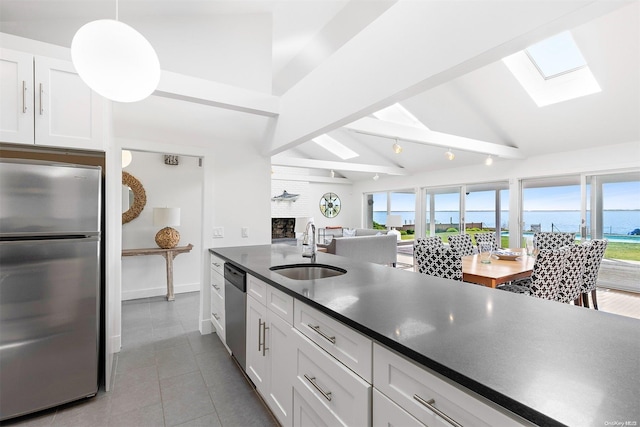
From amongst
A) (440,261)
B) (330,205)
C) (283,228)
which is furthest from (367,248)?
(330,205)

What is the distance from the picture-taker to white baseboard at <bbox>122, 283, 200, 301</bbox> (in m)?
4.23

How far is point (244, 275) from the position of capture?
2102 millimetres

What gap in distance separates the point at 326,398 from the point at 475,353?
2.19ft

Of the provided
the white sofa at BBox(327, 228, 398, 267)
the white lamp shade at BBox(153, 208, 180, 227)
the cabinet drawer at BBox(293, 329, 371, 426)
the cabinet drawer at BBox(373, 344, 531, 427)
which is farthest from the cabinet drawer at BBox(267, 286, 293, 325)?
the white sofa at BBox(327, 228, 398, 267)

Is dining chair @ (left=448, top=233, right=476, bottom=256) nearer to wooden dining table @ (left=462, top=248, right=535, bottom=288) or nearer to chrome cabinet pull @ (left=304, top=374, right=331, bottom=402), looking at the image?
wooden dining table @ (left=462, top=248, right=535, bottom=288)

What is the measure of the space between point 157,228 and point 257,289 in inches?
133

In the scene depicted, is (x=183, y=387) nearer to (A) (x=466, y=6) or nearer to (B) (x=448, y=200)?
(A) (x=466, y=6)

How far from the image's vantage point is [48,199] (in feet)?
5.84

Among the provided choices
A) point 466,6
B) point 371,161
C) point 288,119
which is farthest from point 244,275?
point 371,161

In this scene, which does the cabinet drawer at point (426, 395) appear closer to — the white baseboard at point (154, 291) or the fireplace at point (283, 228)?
the white baseboard at point (154, 291)

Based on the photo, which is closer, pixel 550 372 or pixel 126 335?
pixel 550 372

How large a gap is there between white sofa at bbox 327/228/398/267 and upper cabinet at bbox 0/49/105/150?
3.81m

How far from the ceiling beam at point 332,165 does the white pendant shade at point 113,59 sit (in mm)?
5230

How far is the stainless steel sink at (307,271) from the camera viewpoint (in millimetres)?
2156
